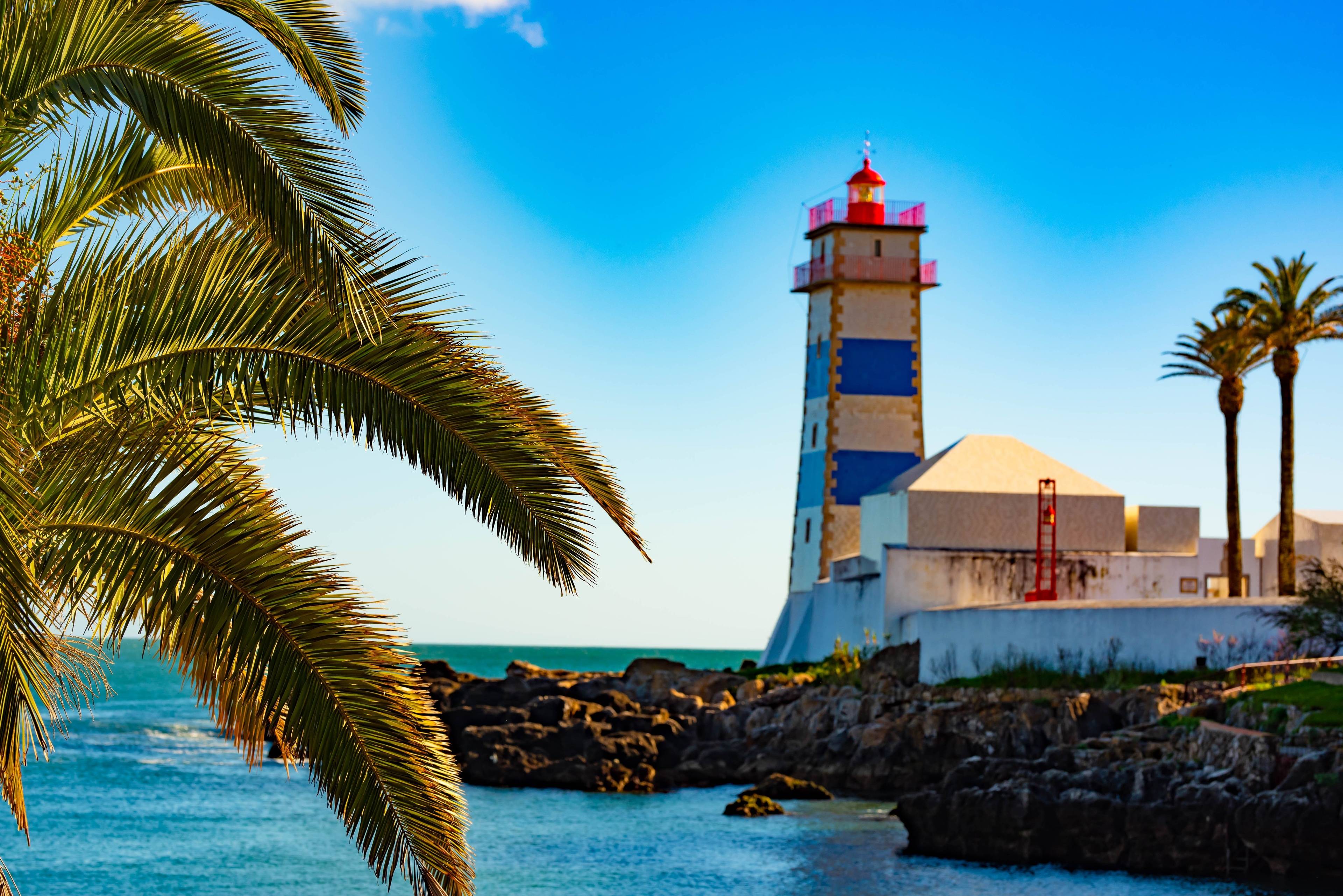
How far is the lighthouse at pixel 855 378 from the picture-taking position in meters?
39.8

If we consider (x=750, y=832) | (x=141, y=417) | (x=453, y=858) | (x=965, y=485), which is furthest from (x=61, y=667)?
(x=965, y=485)

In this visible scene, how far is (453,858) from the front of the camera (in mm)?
6500

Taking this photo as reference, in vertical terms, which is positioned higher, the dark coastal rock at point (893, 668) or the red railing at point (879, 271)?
the red railing at point (879, 271)

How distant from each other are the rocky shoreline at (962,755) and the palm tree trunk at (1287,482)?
7359 millimetres

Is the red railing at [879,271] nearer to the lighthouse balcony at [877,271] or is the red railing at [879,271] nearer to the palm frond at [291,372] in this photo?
the lighthouse balcony at [877,271]

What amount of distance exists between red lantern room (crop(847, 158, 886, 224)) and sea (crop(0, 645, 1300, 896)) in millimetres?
17014

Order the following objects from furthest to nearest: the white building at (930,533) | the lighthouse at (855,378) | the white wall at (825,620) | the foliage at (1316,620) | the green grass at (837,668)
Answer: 1. the lighthouse at (855,378)
2. the white wall at (825,620)
3. the green grass at (837,668)
4. the white building at (930,533)
5. the foliage at (1316,620)

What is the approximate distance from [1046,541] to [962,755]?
27.2 ft

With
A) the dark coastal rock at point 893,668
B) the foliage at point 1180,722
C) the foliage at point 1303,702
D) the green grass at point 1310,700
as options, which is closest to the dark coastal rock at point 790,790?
the dark coastal rock at point 893,668

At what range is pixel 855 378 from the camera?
4016 centimetres

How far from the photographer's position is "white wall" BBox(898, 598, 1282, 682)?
27.2m

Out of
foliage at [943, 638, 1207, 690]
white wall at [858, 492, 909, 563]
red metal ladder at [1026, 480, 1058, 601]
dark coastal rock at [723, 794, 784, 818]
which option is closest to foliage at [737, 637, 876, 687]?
white wall at [858, 492, 909, 563]

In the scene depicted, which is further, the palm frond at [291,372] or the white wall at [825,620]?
the white wall at [825,620]

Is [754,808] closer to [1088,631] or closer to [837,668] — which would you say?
[837,668]
